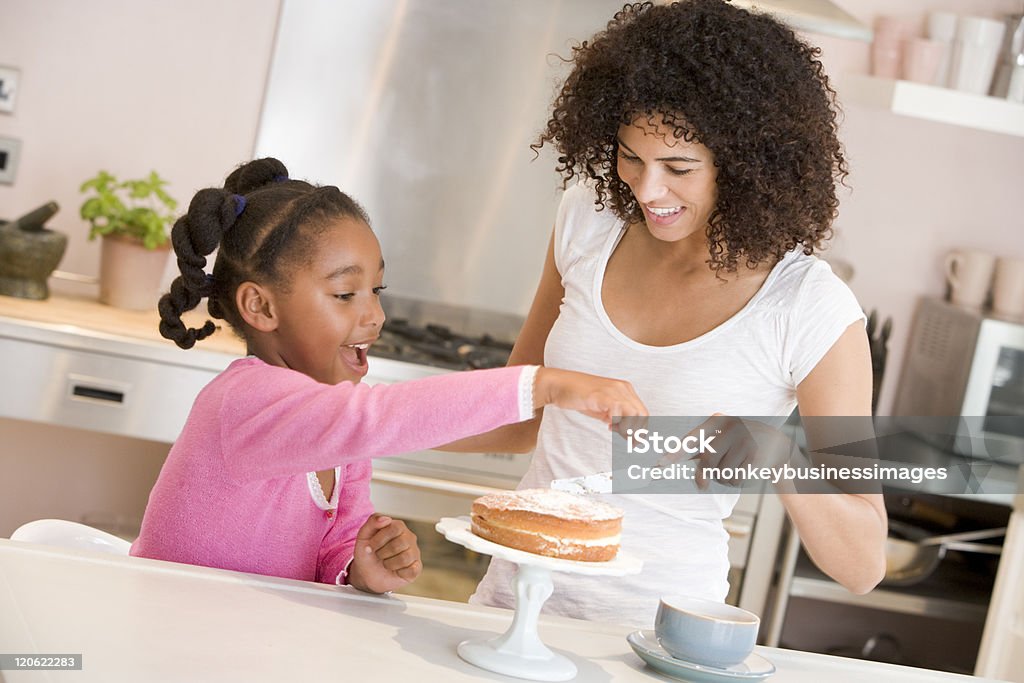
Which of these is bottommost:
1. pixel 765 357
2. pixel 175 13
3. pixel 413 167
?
pixel 765 357

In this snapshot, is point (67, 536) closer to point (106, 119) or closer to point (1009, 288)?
point (106, 119)

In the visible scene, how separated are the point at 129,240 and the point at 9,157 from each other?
430 mm

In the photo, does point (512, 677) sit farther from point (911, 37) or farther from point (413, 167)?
point (911, 37)

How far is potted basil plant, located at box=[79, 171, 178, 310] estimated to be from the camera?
286cm

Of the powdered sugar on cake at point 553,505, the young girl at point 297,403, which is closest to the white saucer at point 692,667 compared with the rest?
the powdered sugar on cake at point 553,505

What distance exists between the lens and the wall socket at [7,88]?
2.96 m

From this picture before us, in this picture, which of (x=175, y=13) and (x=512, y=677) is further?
(x=175, y=13)

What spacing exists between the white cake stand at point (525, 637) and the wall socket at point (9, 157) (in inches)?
90.8

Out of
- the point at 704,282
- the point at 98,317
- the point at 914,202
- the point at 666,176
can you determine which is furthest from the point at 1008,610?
the point at 98,317

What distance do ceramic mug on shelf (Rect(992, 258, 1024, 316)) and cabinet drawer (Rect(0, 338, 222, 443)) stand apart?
82.0 inches

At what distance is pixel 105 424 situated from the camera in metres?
2.65

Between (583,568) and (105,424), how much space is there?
6.19 ft

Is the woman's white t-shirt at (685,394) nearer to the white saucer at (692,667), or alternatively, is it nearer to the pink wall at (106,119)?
the white saucer at (692,667)

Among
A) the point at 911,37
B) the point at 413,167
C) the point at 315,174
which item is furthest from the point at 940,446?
the point at 315,174
